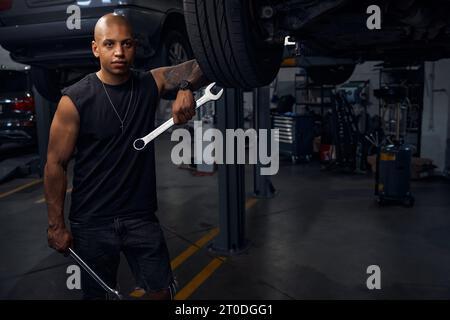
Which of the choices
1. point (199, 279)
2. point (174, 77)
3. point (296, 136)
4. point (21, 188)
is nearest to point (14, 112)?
point (21, 188)

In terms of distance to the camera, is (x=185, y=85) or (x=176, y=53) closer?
(x=185, y=85)

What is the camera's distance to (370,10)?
84.9 inches

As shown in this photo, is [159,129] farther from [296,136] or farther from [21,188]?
[296,136]

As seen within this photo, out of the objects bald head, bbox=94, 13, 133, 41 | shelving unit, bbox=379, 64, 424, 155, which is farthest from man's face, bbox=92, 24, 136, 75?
shelving unit, bbox=379, 64, 424, 155

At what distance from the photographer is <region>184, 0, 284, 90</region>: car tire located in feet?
6.42

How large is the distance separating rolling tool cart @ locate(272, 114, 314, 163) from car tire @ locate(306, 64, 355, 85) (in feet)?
3.28

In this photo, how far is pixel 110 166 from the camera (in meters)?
1.93

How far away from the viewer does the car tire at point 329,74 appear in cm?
714

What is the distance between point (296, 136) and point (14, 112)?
527cm

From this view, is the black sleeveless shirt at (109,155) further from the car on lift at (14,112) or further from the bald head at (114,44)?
the car on lift at (14,112)

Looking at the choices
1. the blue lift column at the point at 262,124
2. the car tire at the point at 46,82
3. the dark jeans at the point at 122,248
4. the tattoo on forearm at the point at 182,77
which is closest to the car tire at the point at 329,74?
the blue lift column at the point at 262,124

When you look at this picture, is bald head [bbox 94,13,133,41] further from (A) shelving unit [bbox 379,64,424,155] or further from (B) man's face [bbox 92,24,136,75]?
(A) shelving unit [bbox 379,64,424,155]
